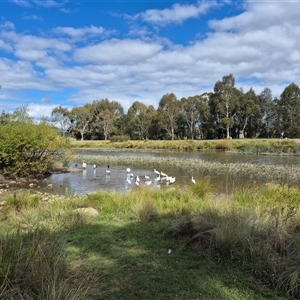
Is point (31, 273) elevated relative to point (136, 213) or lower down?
elevated

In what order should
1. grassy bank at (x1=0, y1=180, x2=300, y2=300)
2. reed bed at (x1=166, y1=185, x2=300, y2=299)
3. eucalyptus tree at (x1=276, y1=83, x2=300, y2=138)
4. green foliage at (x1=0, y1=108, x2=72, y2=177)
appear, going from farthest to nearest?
1. eucalyptus tree at (x1=276, y1=83, x2=300, y2=138)
2. green foliage at (x1=0, y1=108, x2=72, y2=177)
3. reed bed at (x1=166, y1=185, x2=300, y2=299)
4. grassy bank at (x1=0, y1=180, x2=300, y2=300)

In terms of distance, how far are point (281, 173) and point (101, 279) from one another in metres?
16.0

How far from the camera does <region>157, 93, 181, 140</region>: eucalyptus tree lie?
6297 centimetres

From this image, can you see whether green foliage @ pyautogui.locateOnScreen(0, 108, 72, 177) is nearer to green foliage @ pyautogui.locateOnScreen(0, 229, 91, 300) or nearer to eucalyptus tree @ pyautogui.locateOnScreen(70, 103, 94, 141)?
green foliage @ pyautogui.locateOnScreen(0, 229, 91, 300)

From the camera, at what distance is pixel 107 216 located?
684 centimetres

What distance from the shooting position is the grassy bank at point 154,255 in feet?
9.98

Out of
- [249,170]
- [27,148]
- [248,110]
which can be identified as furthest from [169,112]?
[27,148]

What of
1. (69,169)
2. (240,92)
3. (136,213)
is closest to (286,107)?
(240,92)

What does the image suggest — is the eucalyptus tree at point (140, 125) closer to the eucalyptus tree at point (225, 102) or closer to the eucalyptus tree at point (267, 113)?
the eucalyptus tree at point (225, 102)

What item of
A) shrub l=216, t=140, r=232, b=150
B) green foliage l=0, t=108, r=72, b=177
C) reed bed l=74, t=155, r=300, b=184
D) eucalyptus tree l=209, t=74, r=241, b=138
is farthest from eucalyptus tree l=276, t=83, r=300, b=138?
green foliage l=0, t=108, r=72, b=177

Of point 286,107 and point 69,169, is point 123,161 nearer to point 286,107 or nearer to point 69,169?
point 69,169

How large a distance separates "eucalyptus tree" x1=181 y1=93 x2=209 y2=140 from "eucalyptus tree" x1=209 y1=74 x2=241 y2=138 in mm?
1833

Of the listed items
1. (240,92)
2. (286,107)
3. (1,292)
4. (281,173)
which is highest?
(240,92)

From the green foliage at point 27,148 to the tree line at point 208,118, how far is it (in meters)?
41.6
